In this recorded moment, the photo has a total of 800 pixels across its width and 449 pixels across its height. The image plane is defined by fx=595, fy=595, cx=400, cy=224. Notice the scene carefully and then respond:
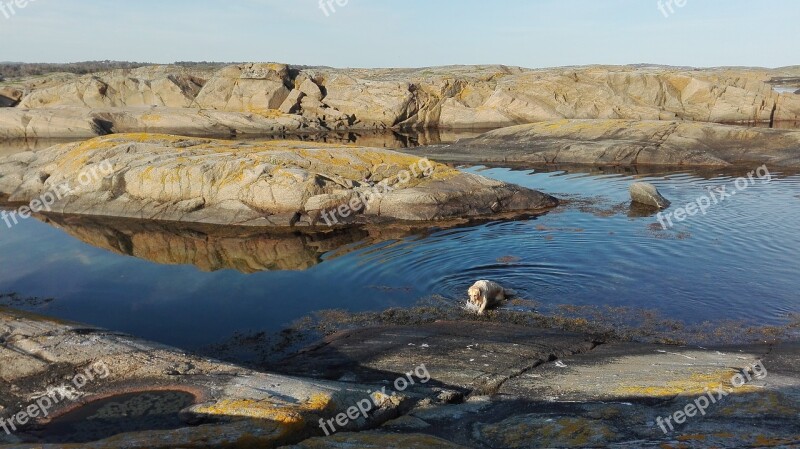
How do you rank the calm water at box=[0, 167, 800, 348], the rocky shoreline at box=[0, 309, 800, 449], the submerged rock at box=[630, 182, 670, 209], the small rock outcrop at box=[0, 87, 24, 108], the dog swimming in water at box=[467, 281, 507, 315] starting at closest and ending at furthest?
the rocky shoreline at box=[0, 309, 800, 449] < the dog swimming in water at box=[467, 281, 507, 315] < the calm water at box=[0, 167, 800, 348] < the submerged rock at box=[630, 182, 670, 209] < the small rock outcrop at box=[0, 87, 24, 108]

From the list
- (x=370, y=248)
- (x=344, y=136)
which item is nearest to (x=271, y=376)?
(x=370, y=248)

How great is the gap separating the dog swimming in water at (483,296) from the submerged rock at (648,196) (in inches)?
561

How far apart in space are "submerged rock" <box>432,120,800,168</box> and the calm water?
12776 millimetres

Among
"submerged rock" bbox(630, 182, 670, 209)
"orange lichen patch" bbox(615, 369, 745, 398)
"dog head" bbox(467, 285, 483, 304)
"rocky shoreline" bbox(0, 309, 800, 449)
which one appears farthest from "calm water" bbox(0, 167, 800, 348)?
"orange lichen patch" bbox(615, 369, 745, 398)

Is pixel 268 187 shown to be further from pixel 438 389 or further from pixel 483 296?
pixel 438 389

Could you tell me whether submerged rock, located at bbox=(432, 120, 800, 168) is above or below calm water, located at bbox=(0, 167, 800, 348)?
above

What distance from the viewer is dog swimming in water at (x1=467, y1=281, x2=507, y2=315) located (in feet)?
50.1

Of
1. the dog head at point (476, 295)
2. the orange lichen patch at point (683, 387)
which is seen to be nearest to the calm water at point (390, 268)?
the dog head at point (476, 295)

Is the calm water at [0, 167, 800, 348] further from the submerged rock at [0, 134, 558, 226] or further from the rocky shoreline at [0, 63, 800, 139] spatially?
the rocky shoreline at [0, 63, 800, 139]

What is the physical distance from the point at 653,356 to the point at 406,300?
270 inches

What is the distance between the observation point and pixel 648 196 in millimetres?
26922

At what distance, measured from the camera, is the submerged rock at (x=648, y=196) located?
26781 millimetres

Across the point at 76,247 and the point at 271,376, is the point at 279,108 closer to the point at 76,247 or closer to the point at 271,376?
the point at 76,247

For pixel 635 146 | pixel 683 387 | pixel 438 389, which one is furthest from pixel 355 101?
pixel 683 387
